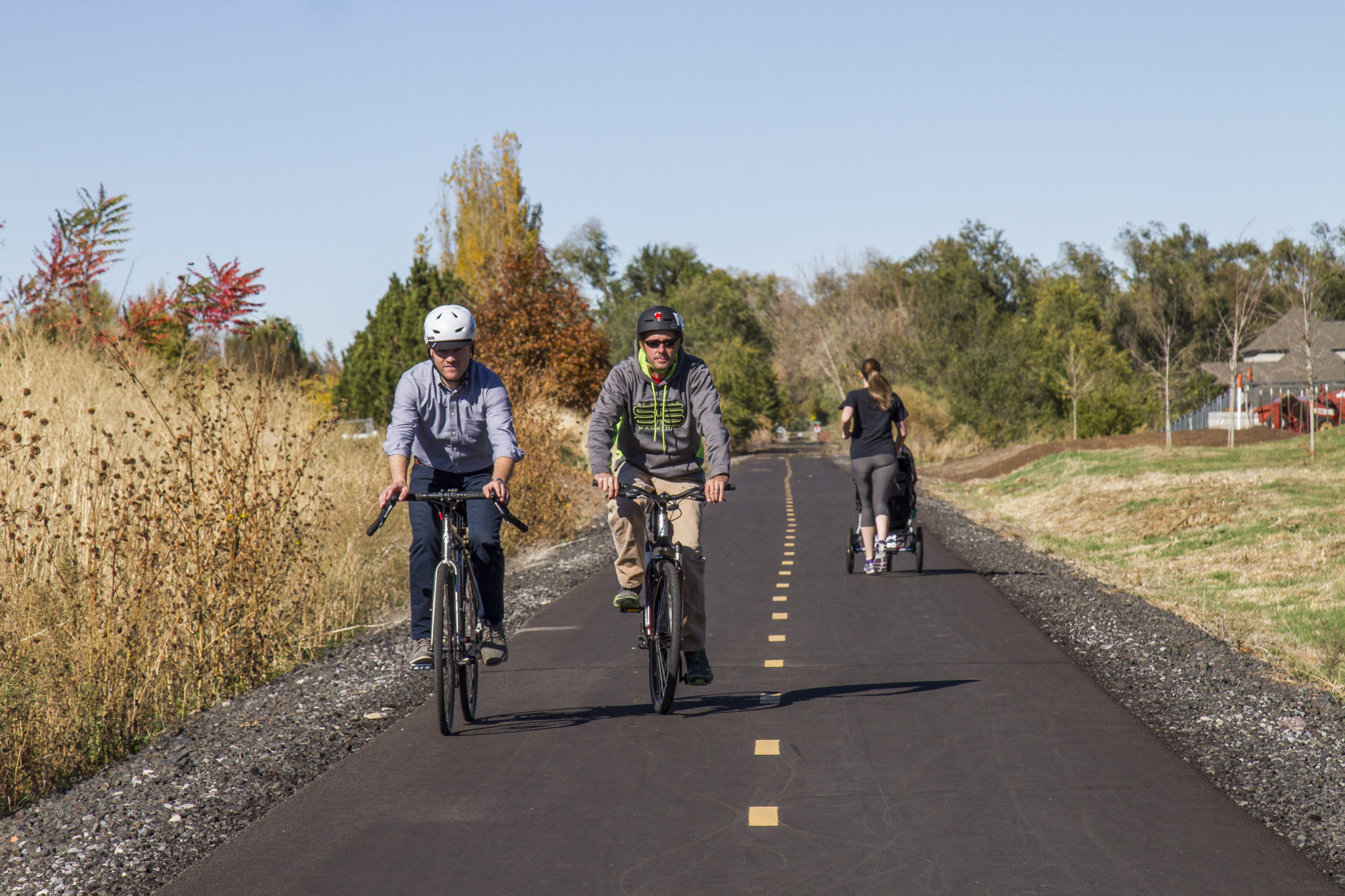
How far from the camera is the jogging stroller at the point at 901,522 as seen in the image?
1252 centimetres

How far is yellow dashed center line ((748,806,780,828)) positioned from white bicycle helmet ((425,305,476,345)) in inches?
110

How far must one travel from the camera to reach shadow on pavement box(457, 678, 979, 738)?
668 cm

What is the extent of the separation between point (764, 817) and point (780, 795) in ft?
1.01

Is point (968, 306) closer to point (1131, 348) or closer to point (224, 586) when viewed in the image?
point (1131, 348)

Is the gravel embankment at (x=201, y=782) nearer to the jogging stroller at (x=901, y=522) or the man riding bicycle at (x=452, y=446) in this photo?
the man riding bicycle at (x=452, y=446)

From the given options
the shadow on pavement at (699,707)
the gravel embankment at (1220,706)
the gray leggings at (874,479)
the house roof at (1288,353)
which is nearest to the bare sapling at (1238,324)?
the house roof at (1288,353)

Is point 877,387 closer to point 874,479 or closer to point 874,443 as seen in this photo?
point 874,443

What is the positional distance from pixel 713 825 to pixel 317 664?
4.33 m

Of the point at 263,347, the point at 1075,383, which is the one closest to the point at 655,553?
the point at 263,347

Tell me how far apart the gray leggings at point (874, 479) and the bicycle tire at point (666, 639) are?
5499 millimetres

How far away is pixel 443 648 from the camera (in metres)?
6.24

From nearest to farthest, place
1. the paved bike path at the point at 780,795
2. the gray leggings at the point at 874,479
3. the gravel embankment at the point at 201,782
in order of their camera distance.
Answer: the paved bike path at the point at 780,795 → the gravel embankment at the point at 201,782 → the gray leggings at the point at 874,479

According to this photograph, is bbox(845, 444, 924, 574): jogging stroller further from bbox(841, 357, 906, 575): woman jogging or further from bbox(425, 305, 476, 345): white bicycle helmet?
bbox(425, 305, 476, 345): white bicycle helmet

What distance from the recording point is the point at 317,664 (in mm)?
8430
